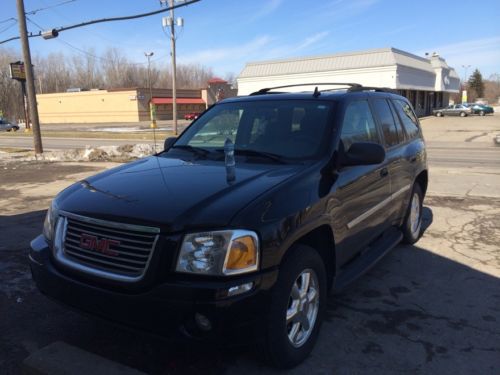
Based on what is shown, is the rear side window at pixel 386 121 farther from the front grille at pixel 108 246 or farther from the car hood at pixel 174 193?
the front grille at pixel 108 246

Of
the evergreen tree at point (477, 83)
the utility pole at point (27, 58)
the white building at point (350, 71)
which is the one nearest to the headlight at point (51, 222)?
the utility pole at point (27, 58)

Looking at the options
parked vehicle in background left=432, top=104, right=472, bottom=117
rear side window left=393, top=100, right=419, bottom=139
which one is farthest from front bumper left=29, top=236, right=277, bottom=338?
parked vehicle in background left=432, top=104, right=472, bottom=117

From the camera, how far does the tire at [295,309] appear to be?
271 cm

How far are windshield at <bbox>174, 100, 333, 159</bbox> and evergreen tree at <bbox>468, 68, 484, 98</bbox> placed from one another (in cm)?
11587

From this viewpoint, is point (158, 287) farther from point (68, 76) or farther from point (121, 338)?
A: point (68, 76)

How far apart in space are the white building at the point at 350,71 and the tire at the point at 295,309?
1616 inches

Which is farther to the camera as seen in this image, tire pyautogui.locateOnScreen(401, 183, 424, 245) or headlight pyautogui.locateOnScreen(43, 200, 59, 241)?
tire pyautogui.locateOnScreen(401, 183, 424, 245)

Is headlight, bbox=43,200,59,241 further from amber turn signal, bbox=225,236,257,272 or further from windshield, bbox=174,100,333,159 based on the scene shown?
windshield, bbox=174,100,333,159

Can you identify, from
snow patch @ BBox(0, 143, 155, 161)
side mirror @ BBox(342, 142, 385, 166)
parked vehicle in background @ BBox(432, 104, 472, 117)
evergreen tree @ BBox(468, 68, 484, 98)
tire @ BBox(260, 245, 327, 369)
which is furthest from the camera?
evergreen tree @ BBox(468, 68, 484, 98)

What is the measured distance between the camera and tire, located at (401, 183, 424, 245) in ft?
17.8

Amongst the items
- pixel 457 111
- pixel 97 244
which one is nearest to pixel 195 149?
pixel 97 244

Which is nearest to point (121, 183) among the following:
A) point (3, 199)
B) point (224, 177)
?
point (224, 177)

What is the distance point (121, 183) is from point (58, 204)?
452mm

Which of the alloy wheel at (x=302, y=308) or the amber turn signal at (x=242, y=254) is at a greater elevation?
the amber turn signal at (x=242, y=254)
